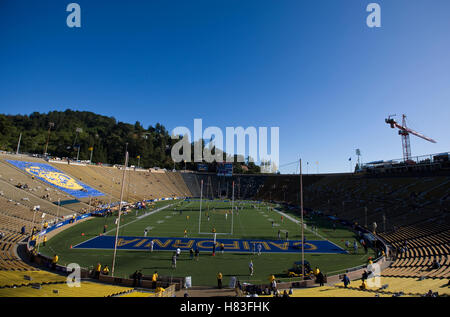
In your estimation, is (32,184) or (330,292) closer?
(330,292)

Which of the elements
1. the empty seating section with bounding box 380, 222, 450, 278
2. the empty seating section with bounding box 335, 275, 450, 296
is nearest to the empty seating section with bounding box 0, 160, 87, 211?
the empty seating section with bounding box 335, 275, 450, 296

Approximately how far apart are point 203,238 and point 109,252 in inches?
425

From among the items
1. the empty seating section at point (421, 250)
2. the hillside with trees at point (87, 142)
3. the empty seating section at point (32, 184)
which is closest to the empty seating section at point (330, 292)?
the empty seating section at point (421, 250)

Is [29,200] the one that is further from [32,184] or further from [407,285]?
[407,285]

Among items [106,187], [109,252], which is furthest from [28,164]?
[109,252]

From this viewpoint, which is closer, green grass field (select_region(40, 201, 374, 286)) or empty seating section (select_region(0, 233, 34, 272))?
empty seating section (select_region(0, 233, 34, 272))

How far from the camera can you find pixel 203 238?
29203mm

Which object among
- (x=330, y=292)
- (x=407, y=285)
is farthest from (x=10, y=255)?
(x=407, y=285)

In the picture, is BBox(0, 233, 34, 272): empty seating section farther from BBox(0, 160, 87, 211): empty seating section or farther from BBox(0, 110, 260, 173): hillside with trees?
BBox(0, 110, 260, 173): hillside with trees

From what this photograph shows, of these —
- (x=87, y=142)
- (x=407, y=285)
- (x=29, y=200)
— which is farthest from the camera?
(x=87, y=142)

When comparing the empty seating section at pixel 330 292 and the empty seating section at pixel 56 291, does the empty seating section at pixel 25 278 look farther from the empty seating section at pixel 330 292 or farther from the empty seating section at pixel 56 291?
the empty seating section at pixel 330 292

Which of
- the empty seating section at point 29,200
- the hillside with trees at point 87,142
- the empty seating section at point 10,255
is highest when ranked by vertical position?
the hillside with trees at point 87,142

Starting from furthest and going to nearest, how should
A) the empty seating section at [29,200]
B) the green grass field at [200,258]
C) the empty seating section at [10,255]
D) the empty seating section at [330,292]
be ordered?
the empty seating section at [29,200] < the green grass field at [200,258] < the empty seating section at [10,255] < the empty seating section at [330,292]

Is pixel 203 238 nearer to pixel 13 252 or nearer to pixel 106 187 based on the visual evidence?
pixel 13 252
